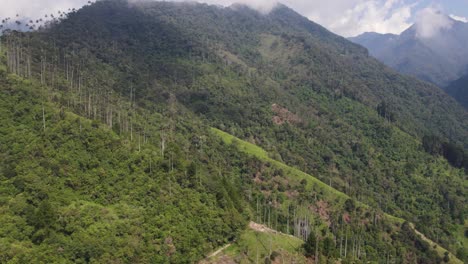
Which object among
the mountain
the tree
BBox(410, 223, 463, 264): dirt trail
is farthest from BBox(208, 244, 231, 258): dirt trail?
BBox(410, 223, 463, 264): dirt trail

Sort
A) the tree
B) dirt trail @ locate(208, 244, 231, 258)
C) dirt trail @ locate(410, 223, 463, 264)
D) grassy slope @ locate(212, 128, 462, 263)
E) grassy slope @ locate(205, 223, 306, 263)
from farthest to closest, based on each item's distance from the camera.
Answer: grassy slope @ locate(212, 128, 462, 263), dirt trail @ locate(410, 223, 463, 264), the tree, grassy slope @ locate(205, 223, 306, 263), dirt trail @ locate(208, 244, 231, 258)

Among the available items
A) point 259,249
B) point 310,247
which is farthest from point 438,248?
point 259,249

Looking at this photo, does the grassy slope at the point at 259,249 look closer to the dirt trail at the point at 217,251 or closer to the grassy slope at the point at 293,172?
the dirt trail at the point at 217,251

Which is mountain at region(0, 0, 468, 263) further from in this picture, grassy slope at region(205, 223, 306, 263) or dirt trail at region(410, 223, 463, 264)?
dirt trail at region(410, 223, 463, 264)

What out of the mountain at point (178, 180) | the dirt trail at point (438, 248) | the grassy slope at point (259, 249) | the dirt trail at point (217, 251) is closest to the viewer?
the mountain at point (178, 180)

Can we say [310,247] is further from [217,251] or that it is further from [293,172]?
[293,172]

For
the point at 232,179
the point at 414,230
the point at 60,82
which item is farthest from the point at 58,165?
the point at 414,230

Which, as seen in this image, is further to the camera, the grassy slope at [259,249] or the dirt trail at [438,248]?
the dirt trail at [438,248]

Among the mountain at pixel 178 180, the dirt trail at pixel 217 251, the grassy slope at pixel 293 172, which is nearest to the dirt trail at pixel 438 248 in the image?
the grassy slope at pixel 293 172
